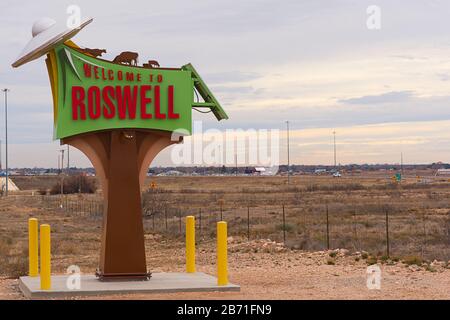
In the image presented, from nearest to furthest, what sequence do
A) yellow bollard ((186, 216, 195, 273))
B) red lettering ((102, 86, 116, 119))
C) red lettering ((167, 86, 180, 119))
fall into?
red lettering ((102, 86, 116, 119)), red lettering ((167, 86, 180, 119)), yellow bollard ((186, 216, 195, 273))

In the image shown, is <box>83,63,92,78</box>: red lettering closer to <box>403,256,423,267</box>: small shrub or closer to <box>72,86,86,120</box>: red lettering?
<box>72,86,86,120</box>: red lettering

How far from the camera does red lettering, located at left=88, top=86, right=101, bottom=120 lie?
1551 centimetres

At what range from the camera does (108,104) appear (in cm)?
1558

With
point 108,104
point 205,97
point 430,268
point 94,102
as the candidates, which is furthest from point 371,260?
point 94,102

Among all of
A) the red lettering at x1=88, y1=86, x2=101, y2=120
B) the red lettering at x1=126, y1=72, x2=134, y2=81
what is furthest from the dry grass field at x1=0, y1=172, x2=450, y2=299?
the red lettering at x1=126, y1=72, x2=134, y2=81

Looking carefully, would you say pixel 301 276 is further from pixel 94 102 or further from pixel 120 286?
pixel 94 102

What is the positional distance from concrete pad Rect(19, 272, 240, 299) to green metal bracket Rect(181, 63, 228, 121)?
3359 mm

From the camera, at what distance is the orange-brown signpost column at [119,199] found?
15.7 m

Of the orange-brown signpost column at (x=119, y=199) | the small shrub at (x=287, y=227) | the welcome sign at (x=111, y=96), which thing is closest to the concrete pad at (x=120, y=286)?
the orange-brown signpost column at (x=119, y=199)

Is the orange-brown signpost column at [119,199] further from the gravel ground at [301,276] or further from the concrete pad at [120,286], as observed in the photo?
the gravel ground at [301,276]

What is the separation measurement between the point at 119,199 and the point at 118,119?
1.55m

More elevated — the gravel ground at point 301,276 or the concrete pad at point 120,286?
the concrete pad at point 120,286
